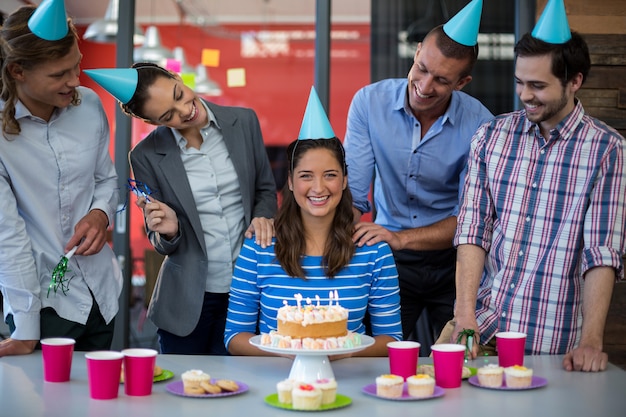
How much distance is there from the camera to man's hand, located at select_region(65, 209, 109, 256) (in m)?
2.48

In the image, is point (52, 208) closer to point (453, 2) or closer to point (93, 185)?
point (93, 185)

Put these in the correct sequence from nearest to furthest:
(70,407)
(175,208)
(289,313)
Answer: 1. (70,407)
2. (289,313)
3. (175,208)

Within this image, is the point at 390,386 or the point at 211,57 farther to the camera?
the point at 211,57

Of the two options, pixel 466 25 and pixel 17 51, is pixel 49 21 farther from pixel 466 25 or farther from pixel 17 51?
pixel 466 25

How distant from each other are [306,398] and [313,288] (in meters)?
0.74

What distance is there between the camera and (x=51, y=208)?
2.57 metres

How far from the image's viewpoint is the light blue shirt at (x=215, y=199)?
2871mm

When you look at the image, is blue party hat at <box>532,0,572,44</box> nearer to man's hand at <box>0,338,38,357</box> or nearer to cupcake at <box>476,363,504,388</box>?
cupcake at <box>476,363,504,388</box>

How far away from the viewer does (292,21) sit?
5887 millimetres

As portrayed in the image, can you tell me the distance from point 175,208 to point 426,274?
98 cm

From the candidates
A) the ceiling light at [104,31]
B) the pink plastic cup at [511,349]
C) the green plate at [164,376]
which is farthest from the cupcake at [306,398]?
the ceiling light at [104,31]

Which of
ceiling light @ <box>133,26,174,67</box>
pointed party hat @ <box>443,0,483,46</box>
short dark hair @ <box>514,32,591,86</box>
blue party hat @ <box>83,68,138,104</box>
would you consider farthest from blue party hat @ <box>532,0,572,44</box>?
ceiling light @ <box>133,26,174,67</box>

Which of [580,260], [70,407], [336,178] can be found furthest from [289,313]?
[580,260]

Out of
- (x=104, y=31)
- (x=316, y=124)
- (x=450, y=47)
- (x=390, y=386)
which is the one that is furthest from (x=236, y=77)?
(x=390, y=386)
